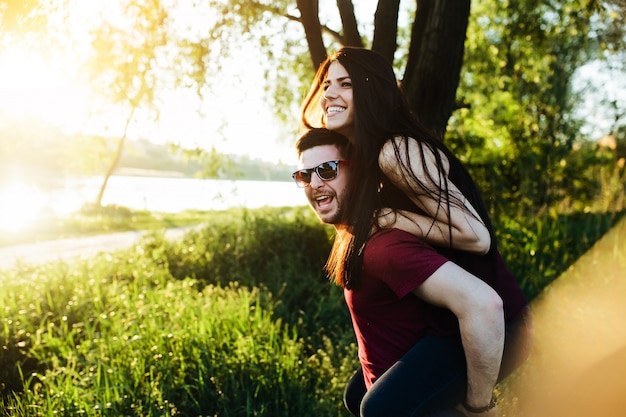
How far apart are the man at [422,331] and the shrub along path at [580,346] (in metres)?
0.56

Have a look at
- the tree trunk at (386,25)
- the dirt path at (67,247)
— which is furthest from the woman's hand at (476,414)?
the dirt path at (67,247)

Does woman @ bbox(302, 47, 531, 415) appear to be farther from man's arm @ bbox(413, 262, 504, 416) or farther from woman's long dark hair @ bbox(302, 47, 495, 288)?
man's arm @ bbox(413, 262, 504, 416)

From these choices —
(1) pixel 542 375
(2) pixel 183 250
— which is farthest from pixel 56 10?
(2) pixel 183 250

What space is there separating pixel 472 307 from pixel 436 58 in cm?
311

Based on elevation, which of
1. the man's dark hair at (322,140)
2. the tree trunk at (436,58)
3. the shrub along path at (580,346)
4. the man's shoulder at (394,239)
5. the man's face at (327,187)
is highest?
the tree trunk at (436,58)

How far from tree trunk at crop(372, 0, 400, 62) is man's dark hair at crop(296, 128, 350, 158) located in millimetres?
2148

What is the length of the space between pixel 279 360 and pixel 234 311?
113 centimetres

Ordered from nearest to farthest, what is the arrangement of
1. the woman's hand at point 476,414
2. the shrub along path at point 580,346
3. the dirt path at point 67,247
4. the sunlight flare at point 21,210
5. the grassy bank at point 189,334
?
1. the woman's hand at point 476,414
2. the shrub along path at point 580,346
3. the grassy bank at point 189,334
4. the dirt path at point 67,247
5. the sunlight flare at point 21,210

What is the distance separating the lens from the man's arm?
5.86 ft

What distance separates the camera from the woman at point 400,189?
6.35ft

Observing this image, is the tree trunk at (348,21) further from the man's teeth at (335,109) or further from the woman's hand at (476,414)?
the woman's hand at (476,414)

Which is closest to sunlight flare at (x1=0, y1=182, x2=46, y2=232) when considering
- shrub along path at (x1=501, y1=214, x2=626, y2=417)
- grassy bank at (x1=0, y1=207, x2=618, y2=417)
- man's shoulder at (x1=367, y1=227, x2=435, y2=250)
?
grassy bank at (x1=0, y1=207, x2=618, y2=417)

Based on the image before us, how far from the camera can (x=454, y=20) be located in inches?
172

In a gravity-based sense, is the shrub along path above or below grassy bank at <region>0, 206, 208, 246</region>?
below
